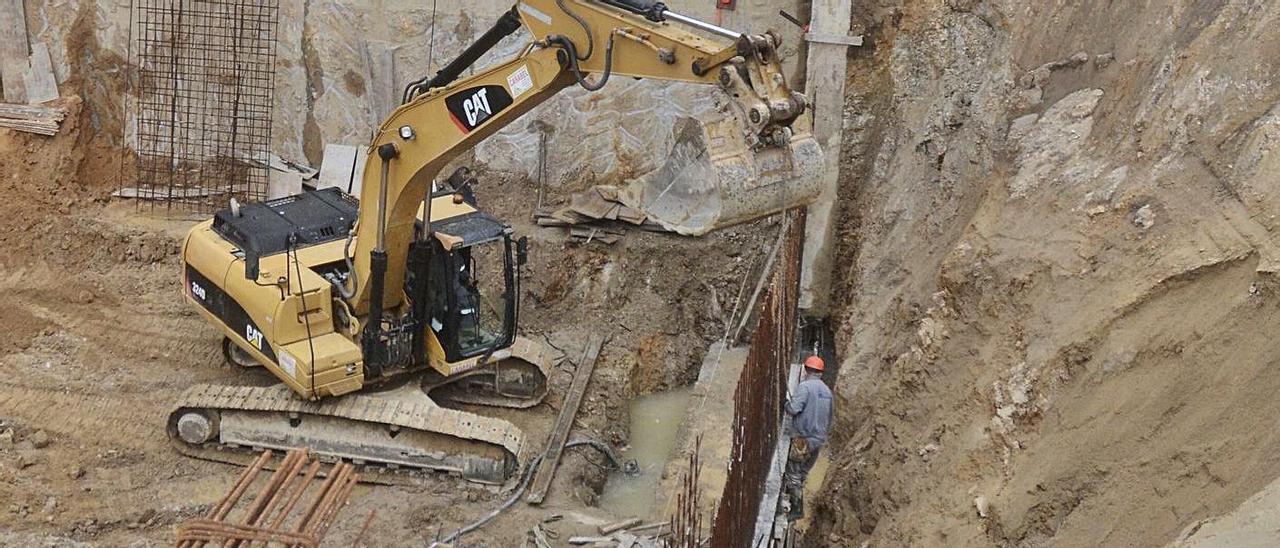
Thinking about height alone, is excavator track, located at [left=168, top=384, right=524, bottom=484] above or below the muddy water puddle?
above

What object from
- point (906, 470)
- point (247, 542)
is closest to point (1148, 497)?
point (906, 470)

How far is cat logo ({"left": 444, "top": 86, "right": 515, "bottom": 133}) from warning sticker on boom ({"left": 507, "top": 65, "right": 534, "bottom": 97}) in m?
0.08

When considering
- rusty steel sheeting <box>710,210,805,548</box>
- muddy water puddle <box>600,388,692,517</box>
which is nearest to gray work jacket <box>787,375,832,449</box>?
rusty steel sheeting <box>710,210,805,548</box>

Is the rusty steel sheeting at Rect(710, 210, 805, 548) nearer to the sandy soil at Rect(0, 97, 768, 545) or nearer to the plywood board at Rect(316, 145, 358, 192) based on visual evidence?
the sandy soil at Rect(0, 97, 768, 545)

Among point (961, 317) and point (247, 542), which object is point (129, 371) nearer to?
point (247, 542)

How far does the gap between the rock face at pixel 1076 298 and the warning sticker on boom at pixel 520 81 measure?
3.45 m

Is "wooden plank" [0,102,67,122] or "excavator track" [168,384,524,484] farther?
"wooden plank" [0,102,67,122]

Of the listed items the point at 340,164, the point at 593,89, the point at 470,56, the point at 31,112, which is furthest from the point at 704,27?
the point at 31,112

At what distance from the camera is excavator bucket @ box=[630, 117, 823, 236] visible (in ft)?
24.4

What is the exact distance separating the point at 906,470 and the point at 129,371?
25.1 ft

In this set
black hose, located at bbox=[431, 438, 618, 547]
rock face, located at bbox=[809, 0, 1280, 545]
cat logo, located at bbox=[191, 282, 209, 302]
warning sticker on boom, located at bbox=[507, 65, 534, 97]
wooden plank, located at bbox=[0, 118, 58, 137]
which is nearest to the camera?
rock face, located at bbox=[809, 0, 1280, 545]

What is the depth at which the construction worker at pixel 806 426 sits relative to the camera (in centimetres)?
994

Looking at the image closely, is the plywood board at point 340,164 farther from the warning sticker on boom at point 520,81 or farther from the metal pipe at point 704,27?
the metal pipe at point 704,27

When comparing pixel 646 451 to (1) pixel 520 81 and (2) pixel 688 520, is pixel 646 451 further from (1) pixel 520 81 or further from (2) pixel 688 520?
(1) pixel 520 81
